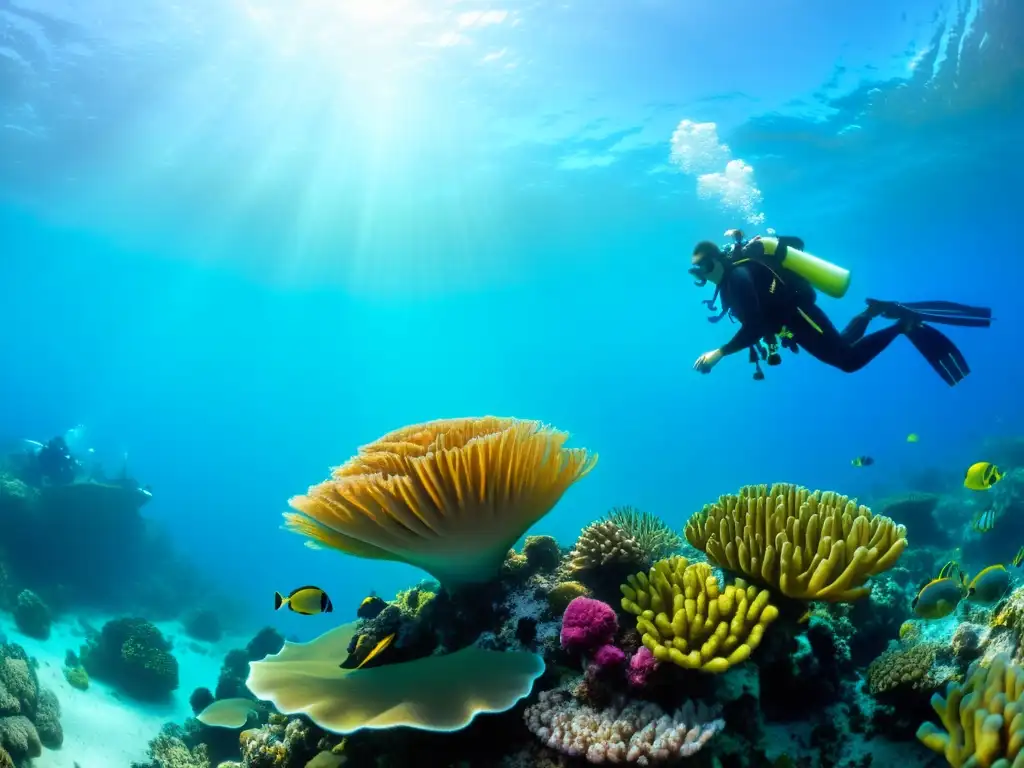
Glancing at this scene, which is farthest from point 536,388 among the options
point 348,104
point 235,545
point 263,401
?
point 348,104

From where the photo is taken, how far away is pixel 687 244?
43.1 m

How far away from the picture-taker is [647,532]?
4762 mm

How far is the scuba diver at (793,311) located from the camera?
19.7 ft

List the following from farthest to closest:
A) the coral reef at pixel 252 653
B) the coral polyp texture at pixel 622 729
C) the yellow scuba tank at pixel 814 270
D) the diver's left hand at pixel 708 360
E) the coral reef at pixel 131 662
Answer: the coral reef at pixel 252 653 → the coral reef at pixel 131 662 → the yellow scuba tank at pixel 814 270 → the diver's left hand at pixel 708 360 → the coral polyp texture at pixel 622 729

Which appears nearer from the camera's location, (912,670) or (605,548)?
(912,670)

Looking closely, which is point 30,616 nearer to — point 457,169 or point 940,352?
point 940,352

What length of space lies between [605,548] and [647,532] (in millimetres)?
632

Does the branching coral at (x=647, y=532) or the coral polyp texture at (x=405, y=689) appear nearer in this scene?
the coral polyp texture at (x=405, y=689)

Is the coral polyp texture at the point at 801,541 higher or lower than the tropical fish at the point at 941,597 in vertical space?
higher

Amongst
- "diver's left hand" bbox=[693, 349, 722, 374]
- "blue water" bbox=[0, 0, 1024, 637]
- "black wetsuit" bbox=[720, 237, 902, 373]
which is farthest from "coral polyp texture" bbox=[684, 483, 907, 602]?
"blue water" bbox=[0, 0, 1024, 637]

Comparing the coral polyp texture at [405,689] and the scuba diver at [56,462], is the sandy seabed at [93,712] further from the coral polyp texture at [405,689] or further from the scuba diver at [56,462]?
the coral polyp texture at [405,689]

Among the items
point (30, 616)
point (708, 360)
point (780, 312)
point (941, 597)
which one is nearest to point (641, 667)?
point (941, 597)

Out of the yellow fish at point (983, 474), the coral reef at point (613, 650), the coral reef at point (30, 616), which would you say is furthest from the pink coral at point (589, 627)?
the coral reef at point (30, 616)

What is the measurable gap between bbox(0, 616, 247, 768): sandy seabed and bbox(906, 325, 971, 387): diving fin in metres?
12.6
